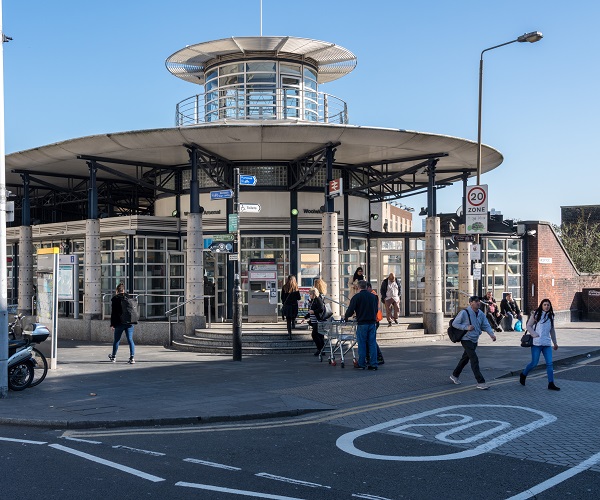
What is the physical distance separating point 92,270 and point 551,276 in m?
18.7

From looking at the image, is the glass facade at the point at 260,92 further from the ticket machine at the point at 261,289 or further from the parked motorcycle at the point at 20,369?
the parked motorcycle at the point at 20,369

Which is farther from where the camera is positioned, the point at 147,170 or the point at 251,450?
the point at 147,170

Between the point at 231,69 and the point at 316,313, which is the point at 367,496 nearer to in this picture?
the point at 316,313

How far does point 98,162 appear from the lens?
73.6 feet

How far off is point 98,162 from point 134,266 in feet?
11.8

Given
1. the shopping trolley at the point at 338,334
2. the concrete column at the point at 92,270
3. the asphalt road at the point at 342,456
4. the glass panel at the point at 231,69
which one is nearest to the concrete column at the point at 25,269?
the concrete column at the point at 92,270

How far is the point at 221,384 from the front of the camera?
13055 mm

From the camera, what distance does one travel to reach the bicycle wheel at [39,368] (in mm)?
13117

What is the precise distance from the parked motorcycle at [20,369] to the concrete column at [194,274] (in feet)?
25.0

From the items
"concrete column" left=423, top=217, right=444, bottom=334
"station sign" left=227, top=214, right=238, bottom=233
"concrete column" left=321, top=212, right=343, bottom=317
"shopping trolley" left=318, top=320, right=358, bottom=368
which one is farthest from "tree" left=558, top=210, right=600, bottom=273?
"station sign" left=227, top=214, right=238, bottom=233

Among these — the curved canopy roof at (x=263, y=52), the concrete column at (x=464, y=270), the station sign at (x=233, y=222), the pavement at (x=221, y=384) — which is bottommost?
the pavement at (x=221, y=384)

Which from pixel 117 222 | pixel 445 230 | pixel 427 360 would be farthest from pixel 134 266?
pixel 445 230

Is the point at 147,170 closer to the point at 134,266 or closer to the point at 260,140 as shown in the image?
the point at 134,266

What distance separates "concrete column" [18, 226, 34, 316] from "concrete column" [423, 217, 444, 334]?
14.4m
